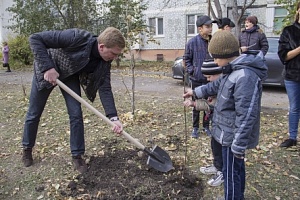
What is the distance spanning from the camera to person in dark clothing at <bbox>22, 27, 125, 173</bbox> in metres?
2.92

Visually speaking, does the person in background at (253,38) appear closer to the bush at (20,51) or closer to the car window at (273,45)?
the car window at (273,45)

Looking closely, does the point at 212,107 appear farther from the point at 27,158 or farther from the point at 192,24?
the point at 192,24

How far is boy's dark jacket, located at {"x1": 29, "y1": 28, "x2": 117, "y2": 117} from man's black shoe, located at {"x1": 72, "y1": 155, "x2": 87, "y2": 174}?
2.05 ft

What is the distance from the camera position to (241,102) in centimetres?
219

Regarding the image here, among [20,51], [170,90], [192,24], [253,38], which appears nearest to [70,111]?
[253,38]

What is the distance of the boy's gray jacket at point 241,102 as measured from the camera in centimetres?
219

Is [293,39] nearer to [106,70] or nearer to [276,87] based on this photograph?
[106,70]

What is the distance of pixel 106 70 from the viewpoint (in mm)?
3264

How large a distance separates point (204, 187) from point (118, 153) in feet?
3.82

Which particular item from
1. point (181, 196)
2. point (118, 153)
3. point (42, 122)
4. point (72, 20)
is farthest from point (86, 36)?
point (72, 20)

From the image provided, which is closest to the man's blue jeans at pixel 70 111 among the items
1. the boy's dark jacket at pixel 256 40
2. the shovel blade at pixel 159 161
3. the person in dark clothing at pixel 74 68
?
the person in dark clothing at pixel 74 68

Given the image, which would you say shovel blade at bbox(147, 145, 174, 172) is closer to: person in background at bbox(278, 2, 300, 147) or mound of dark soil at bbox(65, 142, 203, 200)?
mound of dark soil at bbox(65, 142, 203, 200)

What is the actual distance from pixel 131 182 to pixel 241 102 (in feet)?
4.77

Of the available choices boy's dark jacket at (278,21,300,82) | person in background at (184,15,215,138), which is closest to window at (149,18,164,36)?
person in background at (184,15,215,138)
